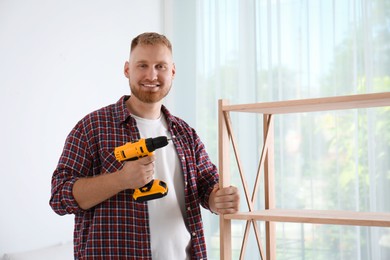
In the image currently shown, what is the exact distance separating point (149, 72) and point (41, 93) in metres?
1.03

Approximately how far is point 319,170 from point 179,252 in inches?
58.4

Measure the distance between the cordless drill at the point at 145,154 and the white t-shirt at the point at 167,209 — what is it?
135 millimetres

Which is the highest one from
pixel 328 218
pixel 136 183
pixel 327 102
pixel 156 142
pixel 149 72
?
pixel 149 72

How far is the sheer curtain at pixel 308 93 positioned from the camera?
9.64 ft

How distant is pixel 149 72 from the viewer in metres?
1.86

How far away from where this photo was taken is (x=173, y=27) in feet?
12.2

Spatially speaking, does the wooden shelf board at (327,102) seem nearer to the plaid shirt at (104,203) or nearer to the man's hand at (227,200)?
the man's hand at (227,200)

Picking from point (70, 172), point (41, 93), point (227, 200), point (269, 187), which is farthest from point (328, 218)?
point (41, 93)

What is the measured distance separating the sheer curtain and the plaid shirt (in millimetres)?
1384

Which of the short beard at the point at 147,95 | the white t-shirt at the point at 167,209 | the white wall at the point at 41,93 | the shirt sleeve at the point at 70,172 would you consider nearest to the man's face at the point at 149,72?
the short beard at the point at 147,95

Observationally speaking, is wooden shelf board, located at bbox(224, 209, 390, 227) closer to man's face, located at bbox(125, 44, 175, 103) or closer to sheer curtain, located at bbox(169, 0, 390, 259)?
man's face, located at bbox(125, 44, 175, 103)

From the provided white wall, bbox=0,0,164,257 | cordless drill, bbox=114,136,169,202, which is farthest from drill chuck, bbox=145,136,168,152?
white wall, bbox=0,0,164,257

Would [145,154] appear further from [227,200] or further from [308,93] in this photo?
[308,93]


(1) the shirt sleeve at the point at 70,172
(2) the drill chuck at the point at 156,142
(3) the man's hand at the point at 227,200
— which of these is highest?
(2) the drill chuck at the point at 156,142
